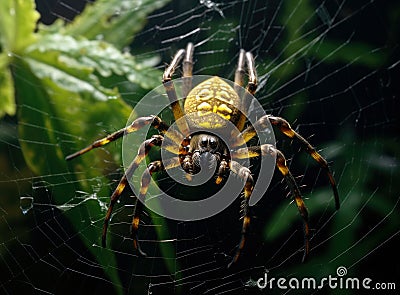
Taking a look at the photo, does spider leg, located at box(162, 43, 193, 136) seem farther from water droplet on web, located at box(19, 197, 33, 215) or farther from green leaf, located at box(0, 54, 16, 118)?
water droplet on web, located at box(19, 197, 33, 215)

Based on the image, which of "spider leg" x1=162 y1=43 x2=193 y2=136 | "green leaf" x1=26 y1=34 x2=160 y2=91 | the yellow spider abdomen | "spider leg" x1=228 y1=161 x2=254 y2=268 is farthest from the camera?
the yellow spider abdomen

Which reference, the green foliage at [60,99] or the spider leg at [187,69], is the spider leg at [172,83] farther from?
the green foliage at [60,99]

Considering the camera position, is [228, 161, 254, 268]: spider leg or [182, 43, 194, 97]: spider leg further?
[182, 43, 194, 97]: spider leg

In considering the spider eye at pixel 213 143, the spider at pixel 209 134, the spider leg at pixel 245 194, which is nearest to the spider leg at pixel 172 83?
the spider at pixel 209 134

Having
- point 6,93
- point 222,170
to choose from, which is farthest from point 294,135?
point 6,93

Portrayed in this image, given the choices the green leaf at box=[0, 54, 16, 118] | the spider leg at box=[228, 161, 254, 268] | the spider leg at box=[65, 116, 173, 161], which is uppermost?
the green leaf at box=[0, 54, 16, 118]

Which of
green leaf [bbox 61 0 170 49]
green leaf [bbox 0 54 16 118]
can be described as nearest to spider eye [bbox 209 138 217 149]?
green leaf [bbox 61 0 170 49]

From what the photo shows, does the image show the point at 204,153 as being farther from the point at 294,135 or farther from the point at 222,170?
the point at 294,135

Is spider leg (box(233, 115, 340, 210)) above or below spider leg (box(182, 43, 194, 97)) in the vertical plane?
below
